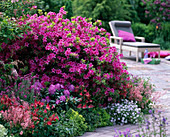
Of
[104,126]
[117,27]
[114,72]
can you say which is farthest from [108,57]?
[117,27]

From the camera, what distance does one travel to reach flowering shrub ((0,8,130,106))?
4.04 meters

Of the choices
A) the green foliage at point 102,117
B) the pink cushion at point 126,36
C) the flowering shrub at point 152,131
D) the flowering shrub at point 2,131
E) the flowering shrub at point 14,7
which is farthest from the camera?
the pink cushion at point 126,36

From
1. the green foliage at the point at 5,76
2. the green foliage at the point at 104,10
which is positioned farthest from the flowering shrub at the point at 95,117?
the green foliage at the point at 104,10

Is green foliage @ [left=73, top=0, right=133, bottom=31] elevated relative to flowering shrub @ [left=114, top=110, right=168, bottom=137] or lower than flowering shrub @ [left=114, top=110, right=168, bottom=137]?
elevated

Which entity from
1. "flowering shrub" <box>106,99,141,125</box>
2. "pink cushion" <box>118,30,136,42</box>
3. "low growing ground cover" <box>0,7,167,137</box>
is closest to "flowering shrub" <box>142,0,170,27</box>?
"pink cushion" <box>118,30,136,42</box>

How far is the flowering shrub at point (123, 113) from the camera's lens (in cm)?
399

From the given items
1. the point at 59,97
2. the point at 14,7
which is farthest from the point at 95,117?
the point at 14,7

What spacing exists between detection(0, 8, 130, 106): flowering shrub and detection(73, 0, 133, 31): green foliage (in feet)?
44.0

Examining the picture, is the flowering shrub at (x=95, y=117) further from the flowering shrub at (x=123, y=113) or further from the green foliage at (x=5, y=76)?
the green foliage at (x=5, y=76)

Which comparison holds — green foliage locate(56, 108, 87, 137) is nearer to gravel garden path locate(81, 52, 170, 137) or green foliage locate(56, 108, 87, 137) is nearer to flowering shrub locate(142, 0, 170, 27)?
gravel garden path locate(81, 52, 170, 137)

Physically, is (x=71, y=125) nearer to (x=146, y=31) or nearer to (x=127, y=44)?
(x=127, y=44)

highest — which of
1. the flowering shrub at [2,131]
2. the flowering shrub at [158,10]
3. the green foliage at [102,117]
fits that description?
the flowering shrub at [158,10]

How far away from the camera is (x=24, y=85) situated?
3.67 meters

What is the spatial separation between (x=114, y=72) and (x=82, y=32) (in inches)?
31.1
